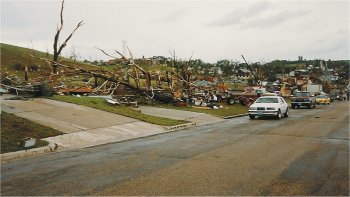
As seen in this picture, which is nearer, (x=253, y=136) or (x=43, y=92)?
(x=253, y=136)

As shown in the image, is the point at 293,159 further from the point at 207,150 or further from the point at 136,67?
the point at 136,67

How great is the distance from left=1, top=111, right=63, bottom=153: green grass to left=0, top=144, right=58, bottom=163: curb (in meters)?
0.28

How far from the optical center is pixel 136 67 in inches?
1150

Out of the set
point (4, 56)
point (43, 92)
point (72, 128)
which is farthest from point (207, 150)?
point (4, 56)

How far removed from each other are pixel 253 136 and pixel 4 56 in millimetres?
40045

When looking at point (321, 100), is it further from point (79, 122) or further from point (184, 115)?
point (79, 122)

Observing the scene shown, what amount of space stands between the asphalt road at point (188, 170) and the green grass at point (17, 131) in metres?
1.40

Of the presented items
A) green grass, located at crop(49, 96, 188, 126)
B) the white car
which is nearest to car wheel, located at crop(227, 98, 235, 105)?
the white car

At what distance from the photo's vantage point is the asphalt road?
6.59 m

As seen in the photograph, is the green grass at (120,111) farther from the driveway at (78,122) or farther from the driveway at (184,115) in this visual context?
the driveway at (184,115)

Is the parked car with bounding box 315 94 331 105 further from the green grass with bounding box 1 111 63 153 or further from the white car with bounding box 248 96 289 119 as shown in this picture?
the green grass with bounding box 1 111 63 153

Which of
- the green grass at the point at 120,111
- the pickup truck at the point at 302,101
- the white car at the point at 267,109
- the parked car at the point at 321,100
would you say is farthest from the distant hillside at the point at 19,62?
the parked car at the point at 321,100

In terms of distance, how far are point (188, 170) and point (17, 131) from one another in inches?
289

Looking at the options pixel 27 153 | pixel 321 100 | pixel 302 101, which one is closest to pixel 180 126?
pixel 27 153
